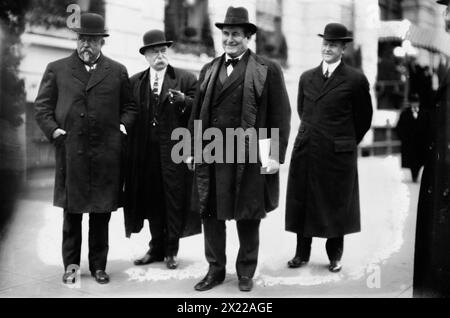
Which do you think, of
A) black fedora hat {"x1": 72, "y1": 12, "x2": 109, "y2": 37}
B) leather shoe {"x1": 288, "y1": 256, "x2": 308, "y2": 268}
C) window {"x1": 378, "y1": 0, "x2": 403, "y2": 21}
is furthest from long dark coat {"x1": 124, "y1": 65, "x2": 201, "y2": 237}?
window {"x1": 378, "y1": 0, "x2": 403, "y2": 21}

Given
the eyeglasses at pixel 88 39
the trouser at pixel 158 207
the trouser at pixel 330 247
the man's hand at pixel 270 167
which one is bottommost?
the trouser at pixel 330 247

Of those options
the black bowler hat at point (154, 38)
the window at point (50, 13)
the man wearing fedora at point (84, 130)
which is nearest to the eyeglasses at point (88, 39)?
the man wearing fedora at point (84, 130)

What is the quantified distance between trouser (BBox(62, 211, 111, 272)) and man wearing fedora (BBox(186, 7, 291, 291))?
801 mm

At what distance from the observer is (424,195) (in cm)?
360

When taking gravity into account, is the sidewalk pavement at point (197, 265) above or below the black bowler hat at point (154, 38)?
below

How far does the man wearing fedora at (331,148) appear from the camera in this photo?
472 centimetres

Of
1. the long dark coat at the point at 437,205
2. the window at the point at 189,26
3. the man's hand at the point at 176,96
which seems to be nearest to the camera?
the long dark coat at the point at 437,205

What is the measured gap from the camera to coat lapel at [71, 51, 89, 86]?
4.27 meters

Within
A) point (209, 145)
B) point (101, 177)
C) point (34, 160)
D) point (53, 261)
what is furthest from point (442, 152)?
point (34, 160)

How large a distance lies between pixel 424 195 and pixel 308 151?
1.38 metres

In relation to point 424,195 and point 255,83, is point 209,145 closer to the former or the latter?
point 255,83

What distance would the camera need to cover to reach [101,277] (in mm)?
4340

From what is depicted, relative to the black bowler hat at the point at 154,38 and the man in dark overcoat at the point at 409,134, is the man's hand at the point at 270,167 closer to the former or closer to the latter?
the black bowler hat at the point at 154,38

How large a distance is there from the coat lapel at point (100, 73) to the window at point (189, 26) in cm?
547
